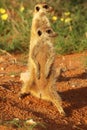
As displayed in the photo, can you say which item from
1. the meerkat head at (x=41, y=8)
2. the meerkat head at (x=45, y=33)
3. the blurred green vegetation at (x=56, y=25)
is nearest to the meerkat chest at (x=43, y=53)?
the meerkat head at (x=45, y=33)

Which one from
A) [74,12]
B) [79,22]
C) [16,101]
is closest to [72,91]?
[16,101]

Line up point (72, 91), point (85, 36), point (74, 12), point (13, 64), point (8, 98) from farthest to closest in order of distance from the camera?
point (74, 12) < point (85, 36) < point (13, 64) < point (72, 91) < point (8, 98)

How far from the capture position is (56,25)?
375 inches

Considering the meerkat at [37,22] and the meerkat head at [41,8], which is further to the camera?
the meerkat head at [41,8]

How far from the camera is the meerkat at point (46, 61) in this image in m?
6.09

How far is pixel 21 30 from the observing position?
967cm

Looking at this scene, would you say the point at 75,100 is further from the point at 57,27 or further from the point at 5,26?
the point at 5,26

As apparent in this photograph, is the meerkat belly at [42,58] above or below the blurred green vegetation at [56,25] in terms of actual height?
above

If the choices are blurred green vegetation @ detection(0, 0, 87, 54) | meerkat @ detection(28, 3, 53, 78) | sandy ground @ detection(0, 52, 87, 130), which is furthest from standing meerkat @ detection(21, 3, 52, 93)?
blurred green vegetation @ detection(0, 0, 87, 54)

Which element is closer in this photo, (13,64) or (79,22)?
(13,64)

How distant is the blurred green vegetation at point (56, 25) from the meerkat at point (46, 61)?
2.80 meters

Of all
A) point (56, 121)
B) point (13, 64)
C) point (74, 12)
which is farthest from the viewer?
point (74, 12)

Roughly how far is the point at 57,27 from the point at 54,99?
3.53 meters

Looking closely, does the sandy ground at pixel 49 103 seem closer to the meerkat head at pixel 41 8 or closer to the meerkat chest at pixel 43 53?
the meerkat chest at pixel 43 53
